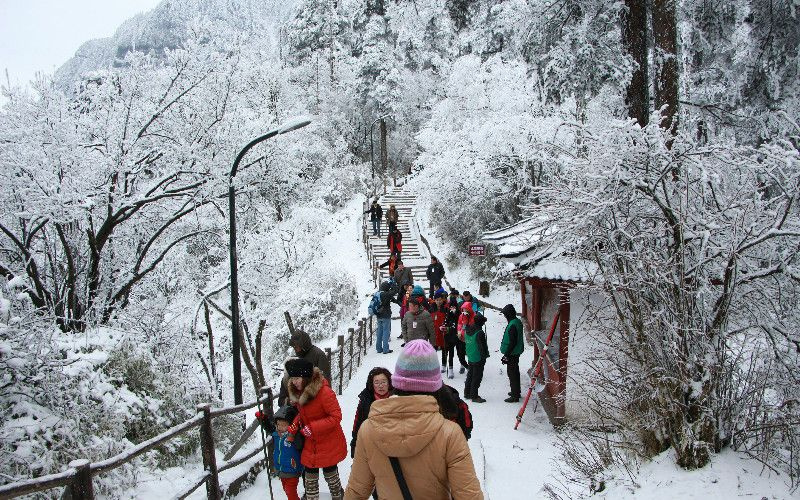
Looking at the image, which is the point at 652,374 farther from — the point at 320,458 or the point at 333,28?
the point at 333,28

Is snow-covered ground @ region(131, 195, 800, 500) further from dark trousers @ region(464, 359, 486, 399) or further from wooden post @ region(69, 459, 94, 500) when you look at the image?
wooden post @ region(69, 459, 94, 500)

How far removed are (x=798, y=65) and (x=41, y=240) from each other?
14.1 m

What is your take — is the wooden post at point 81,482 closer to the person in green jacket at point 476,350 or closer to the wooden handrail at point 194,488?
the wooden handrail at point 194,488

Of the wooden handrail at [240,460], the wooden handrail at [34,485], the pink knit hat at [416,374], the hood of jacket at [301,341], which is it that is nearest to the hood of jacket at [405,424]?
the pink knit hat at [416,374]

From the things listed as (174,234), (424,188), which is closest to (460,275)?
(424,188)

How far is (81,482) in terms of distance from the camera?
376 cm

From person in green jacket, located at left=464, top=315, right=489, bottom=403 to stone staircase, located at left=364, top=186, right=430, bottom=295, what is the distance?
42.3ft

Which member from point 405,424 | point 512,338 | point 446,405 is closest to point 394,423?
point 405,424

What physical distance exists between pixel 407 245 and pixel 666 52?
2371 cm

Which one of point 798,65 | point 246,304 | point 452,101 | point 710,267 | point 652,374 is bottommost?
point 246,304

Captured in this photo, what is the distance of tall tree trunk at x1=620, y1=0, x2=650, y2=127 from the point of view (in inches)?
317

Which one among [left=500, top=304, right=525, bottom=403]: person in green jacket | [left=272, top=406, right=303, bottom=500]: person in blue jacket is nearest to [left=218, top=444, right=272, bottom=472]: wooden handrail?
[left=272, top=406, right=303, bottom=500]: person in blue jacket

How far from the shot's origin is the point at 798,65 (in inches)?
388

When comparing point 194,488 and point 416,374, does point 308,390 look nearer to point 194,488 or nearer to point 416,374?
point 194,488
